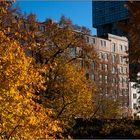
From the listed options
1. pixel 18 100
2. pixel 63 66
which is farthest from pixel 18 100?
pixel 63 66

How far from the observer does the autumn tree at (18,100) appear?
42.6 feet

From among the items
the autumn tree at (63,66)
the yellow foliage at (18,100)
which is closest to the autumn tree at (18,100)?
the yellow foliage at (18,100)

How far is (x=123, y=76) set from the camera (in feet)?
446

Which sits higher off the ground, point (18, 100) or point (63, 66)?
point (63, 66)

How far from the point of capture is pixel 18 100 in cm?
1312

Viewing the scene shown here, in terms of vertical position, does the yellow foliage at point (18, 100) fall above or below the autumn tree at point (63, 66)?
below

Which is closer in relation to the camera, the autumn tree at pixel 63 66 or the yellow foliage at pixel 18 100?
the yellow foliage at pixel 18 100

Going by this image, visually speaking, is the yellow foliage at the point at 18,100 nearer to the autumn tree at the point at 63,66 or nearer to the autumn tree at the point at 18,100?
the autumn tree at the point at 18,100

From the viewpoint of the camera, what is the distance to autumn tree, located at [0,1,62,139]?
13.0 meters

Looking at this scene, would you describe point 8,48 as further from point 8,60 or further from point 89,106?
point 89,106

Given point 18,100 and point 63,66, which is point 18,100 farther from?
point 63,66

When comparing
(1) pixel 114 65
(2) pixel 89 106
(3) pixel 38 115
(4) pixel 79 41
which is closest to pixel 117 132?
(2) pixel 89 106

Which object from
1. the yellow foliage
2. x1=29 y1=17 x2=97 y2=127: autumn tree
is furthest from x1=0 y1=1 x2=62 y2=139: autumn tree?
x1=29 y1=17 x2=97 y2=127: autumn tree

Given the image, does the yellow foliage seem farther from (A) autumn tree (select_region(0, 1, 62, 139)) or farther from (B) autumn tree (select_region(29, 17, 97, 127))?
(B) autumn tree (select_region(29, 17, 97, 127))
